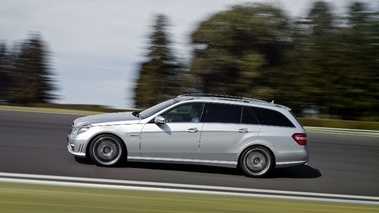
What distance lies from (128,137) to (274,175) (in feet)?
A: 11.3

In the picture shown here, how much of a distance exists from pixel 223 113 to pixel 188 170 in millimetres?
1446

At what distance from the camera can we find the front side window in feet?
39.4

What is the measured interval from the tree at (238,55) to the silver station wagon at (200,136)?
108 ft

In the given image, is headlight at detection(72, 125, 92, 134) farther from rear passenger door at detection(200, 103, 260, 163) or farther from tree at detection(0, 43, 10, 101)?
tree at detection(0, 43, 10, 101)

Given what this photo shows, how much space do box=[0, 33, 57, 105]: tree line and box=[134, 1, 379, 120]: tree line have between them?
973cm

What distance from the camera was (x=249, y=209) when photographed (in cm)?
771

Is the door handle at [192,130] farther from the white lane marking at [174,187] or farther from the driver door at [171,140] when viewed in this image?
the white lane marking at [174,187]

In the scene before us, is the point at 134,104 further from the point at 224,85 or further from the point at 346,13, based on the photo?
the point at 346,13

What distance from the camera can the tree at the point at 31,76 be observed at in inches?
2015

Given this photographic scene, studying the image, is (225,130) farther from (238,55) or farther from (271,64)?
(271,64)

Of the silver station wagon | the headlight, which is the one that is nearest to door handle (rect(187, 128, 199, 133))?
the silver station wagon

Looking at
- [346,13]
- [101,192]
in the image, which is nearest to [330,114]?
[346,13]

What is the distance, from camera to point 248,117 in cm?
1225

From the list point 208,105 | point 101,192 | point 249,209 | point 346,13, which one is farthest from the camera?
point 346,13
